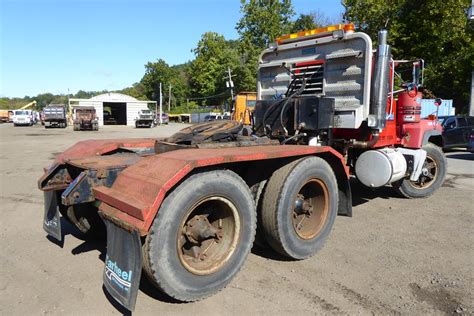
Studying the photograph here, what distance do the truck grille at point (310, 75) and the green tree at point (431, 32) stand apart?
20.1 meters

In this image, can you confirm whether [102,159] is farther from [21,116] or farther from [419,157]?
[21,116]

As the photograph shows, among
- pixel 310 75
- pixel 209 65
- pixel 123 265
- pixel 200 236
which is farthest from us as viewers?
pixel 209 65

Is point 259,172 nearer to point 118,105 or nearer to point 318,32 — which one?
point 318,32

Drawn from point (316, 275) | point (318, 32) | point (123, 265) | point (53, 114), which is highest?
point (318, 32)

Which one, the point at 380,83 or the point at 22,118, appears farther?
the point at 22,118

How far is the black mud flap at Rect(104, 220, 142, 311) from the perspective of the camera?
9.04 feet

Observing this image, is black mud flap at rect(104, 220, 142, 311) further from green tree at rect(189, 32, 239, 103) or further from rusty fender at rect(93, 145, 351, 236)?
green tree at rect(189, 32, 239, 103)

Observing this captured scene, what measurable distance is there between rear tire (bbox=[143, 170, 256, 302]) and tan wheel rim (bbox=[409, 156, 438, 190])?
15.5 feet

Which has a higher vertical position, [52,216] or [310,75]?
[310,75]

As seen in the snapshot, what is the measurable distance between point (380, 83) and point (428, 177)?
2960 mm

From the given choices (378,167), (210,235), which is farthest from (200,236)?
(378,167)

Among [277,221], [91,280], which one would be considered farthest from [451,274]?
[91,280]

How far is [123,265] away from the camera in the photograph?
287 centimetres

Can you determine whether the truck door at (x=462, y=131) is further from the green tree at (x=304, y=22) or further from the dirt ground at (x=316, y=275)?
the green tree at (x=304, y=22)
